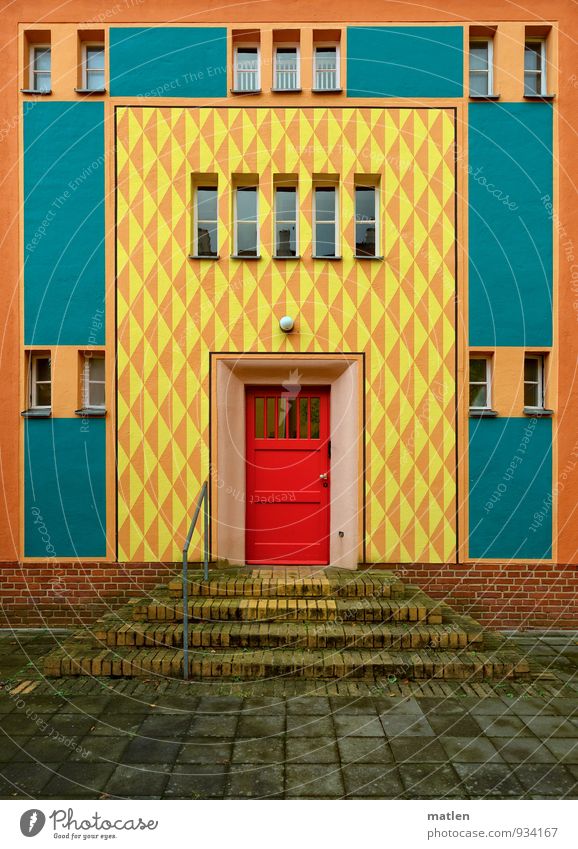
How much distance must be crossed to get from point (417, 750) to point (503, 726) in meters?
0.88

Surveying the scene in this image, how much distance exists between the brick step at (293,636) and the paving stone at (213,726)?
1.09 metres

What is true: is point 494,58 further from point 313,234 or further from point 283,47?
point 313,234

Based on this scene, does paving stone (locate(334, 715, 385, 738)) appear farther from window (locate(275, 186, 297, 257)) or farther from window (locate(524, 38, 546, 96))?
window (locate(524, 38, 546, 96))

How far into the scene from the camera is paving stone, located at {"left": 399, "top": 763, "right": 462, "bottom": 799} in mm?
3719

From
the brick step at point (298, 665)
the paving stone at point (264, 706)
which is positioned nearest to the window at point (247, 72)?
the brick step at point (298, 665)

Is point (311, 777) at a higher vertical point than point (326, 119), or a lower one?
lower

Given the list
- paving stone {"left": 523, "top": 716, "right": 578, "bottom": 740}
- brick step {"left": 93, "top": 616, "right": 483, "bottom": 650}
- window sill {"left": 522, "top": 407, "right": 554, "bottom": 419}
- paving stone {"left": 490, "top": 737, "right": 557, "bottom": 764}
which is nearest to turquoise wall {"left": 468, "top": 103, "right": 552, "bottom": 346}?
window sill {"left": 522, "top": 407, "right": 554, "bottom": 419}

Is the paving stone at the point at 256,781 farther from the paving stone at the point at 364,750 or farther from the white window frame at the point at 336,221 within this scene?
the white window frame at the point at 336,221

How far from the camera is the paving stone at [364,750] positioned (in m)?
4.10

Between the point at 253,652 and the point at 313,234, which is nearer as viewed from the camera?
the point at 253,652

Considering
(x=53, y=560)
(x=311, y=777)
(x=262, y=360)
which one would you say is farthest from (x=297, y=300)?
(x=311, y=777)

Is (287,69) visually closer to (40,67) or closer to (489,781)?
(40,67)

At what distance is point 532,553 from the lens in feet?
24.2

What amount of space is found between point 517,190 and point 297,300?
3150 millimetres
